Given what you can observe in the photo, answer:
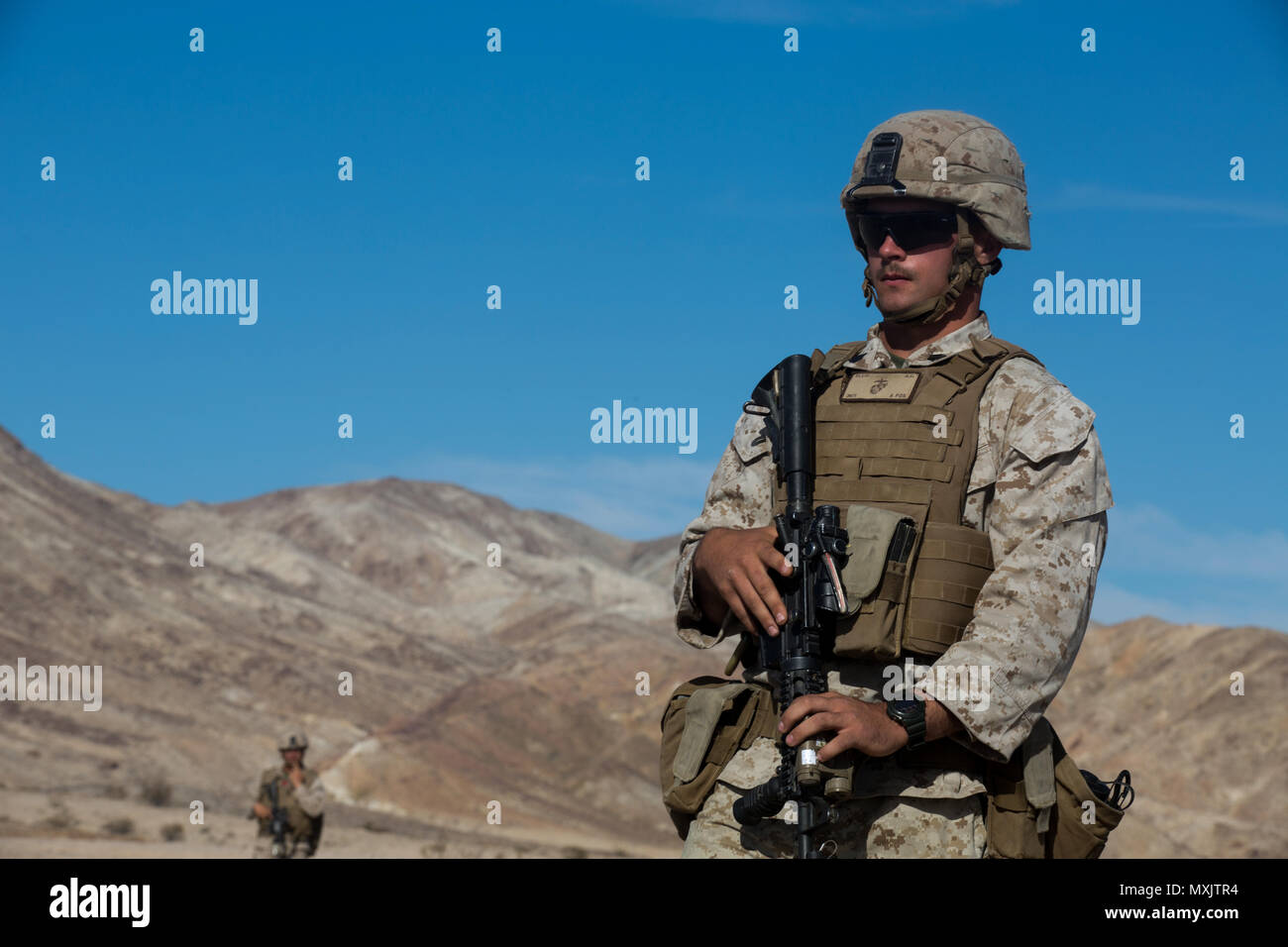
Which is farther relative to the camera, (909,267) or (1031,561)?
(909,267)

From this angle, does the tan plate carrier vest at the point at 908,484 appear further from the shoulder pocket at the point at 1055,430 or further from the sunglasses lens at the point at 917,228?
the sunglasses lens at the point at 917,228

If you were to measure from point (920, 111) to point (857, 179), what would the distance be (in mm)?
311

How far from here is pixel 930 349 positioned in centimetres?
417

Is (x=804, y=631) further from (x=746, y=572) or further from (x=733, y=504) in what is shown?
(x=733, y=504)

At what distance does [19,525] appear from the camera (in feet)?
186

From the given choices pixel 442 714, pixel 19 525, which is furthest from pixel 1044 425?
pixel 19 525

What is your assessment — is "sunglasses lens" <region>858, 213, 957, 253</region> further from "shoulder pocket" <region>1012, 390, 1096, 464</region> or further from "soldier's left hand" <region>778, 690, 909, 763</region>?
"soldier's left hand" <region>778, 690, 909, 763</region>

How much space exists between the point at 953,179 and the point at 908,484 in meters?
0.93

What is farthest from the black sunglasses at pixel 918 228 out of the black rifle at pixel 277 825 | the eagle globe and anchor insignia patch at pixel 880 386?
the black rifle at pixel 277 825

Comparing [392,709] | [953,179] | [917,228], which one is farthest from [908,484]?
[392,709]

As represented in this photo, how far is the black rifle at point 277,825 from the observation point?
18031 millimetres

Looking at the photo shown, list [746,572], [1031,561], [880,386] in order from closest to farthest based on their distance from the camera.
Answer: [1031,561]
[746,572]
[880,386]

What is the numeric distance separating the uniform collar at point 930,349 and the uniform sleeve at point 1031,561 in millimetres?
313

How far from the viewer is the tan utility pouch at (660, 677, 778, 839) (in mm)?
Result: 3934
